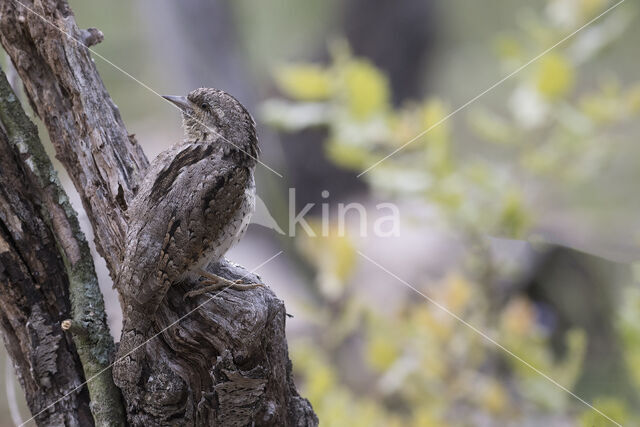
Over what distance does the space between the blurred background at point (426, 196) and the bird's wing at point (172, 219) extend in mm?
846

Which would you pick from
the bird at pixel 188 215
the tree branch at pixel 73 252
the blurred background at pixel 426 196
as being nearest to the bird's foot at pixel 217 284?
the bird at pixel 188 215

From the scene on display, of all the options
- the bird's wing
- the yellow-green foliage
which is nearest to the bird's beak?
the bird's wing

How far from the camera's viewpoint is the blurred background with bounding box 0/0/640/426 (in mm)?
3078

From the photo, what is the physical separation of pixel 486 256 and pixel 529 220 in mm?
297

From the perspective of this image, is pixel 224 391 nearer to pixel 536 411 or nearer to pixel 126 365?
pixel 126 365

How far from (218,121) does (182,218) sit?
0.39 m

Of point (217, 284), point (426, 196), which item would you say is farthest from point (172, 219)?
point (426, 196)

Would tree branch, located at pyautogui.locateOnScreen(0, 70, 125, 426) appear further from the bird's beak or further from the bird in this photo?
the bird's beak

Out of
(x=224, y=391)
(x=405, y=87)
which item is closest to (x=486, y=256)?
(x=224, y=391)

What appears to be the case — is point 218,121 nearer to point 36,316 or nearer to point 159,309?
point 159,309

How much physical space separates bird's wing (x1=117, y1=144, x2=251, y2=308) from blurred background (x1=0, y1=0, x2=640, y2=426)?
846 millimetres

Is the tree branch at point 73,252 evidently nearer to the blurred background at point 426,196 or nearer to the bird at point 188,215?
the bird at point 188,215

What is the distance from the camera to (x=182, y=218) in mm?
1548

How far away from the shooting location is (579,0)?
304 centimetres
